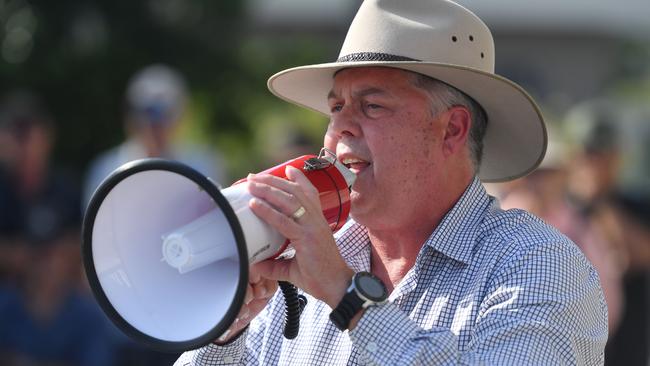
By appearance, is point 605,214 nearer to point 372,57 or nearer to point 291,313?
point 372,57

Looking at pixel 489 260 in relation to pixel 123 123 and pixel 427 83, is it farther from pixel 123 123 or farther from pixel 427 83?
pixel 123 123

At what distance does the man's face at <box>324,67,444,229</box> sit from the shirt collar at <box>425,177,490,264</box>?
4.0 inches

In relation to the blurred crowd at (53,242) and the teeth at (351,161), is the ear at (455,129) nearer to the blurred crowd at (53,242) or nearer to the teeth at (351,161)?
the teeth at (351,161)

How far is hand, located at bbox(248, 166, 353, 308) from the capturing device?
9.20ft

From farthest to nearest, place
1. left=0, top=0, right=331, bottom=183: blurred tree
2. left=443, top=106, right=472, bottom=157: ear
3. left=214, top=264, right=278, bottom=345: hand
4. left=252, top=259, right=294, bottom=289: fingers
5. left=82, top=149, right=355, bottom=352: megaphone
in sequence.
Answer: left=0, top=0, right=331, bottom=183: blurred tree < left=443, top=106, right=472, bottom=157: ear < left=214, top=264, right=278, bottom=345: hand < left=252, top=259, right=294, bottom=289: fingers < left=82, top=149, right=355, bottom=352: megaphone

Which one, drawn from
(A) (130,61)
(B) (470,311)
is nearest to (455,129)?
(B) (470,311)

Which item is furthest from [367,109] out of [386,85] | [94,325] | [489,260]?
[94,325]

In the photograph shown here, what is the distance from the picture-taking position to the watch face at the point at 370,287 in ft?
9.33

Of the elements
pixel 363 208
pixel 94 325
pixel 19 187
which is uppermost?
pixel 363 208

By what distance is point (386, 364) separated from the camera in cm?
278

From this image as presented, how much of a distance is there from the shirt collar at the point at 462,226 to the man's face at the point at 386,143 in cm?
10

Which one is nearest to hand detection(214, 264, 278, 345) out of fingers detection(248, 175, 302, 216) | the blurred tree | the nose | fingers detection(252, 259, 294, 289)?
fingers detection(252, 259, 294, 289)

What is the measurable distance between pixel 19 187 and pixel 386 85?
14.8 feet

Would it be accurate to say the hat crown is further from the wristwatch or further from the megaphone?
the wristwatch
